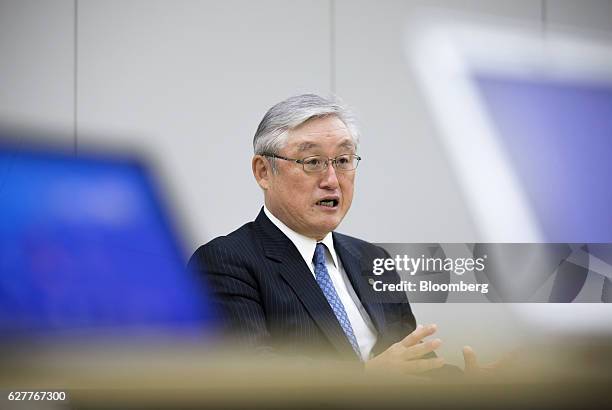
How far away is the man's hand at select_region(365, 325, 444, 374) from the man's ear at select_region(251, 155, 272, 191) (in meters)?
0.51

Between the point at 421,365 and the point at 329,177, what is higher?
the point at 329,177

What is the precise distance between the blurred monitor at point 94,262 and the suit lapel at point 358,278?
0.36 meters

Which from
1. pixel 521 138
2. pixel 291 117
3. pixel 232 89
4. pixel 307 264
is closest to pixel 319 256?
pixel 307 264

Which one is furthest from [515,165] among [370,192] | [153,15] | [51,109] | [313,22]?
[51,109]

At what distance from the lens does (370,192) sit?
93.1 inches

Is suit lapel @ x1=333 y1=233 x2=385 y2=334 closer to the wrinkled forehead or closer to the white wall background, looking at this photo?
the white wall background

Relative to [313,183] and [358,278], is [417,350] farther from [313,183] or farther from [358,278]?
[313,183]

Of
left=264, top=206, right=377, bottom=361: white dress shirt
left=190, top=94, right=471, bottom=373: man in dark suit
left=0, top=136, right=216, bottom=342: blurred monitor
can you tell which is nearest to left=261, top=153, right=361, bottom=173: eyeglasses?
left=190, top=94, right=471, bottom=373: man in dark suit

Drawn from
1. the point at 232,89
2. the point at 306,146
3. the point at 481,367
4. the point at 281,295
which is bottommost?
the point at 481,367

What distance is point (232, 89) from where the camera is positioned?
7.82 feet

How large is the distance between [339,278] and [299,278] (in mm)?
106

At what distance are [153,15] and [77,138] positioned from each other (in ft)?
1.20

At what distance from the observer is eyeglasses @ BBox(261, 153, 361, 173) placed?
234cm

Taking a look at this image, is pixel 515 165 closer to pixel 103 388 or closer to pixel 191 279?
pixel 191 279
